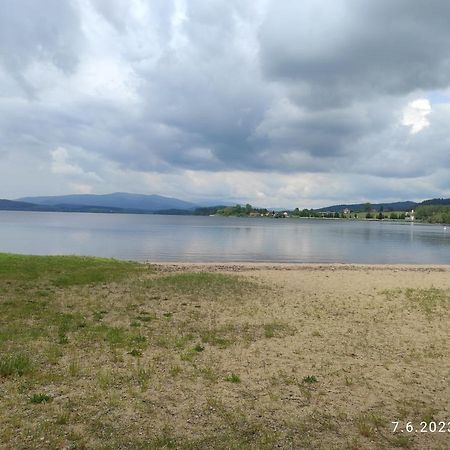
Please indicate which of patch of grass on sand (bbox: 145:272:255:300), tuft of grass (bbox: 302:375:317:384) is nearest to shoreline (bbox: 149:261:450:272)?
patch of grass on sand (bbox: 145:272:255:300)

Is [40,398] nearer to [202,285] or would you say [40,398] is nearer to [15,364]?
[15,364]

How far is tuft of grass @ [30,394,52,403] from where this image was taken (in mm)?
6902

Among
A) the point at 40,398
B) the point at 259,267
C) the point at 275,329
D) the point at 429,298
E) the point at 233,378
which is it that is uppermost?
the point at 40,398

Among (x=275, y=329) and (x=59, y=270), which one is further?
(x=59, y=270)

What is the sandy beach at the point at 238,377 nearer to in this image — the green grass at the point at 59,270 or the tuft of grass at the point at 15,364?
the tuft of grass at the point at 15,364

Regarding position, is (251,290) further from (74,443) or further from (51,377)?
(74,443)

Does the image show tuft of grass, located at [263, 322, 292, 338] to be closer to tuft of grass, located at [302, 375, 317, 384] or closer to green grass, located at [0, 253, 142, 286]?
tuft of grass, located at [302, 375, 317, 384]

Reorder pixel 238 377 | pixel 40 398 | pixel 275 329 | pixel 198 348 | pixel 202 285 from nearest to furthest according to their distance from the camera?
pixel 40 398 → pixel 238 377 → pixel 198 348 → pixel 275 329 → pixel 202 285

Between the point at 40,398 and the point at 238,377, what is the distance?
12.1ft

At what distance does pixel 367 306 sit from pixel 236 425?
1173cm

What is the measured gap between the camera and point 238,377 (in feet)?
27.9

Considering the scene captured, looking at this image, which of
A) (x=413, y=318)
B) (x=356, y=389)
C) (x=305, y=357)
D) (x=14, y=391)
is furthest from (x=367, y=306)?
(x=14, y=391)

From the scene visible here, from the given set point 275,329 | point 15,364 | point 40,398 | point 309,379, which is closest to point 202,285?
point 275,329

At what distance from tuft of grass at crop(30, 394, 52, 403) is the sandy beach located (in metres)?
0.12
